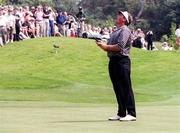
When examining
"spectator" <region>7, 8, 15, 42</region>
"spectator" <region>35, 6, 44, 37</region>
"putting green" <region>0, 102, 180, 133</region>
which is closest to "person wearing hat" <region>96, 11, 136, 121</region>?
"putting green" <region>0, 102, 180, 133</region>

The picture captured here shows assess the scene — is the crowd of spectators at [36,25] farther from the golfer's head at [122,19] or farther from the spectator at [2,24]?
the golfer's head at [122,19]

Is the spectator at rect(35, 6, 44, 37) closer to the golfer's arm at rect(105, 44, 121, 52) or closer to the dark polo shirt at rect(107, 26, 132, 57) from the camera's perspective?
the dark polo shirt at rect(107, 26, 132, 57)

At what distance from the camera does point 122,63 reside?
12062 millimetres

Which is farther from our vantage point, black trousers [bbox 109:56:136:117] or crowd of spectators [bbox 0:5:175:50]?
crowd of spectators [bbox 0:5:175:50]

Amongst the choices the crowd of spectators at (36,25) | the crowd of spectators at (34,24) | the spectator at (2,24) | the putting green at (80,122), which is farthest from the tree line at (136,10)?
the putting green at (80,122)

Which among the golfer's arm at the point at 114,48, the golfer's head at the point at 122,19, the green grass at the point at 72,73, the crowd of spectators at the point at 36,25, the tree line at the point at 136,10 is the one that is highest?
the golfer's head at the point at 122,19

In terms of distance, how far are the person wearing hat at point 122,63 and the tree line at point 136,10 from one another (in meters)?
72.8

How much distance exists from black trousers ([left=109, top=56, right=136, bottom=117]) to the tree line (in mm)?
72767

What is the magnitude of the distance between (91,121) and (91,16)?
9965 centimetres

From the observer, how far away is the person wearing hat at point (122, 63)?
39.1 ft

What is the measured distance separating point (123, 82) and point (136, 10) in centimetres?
10162

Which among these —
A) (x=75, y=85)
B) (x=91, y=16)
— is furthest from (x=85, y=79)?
(x=91, y=16)

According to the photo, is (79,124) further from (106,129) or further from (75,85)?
(75,85)

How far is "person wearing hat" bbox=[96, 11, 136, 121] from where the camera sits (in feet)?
39.1
